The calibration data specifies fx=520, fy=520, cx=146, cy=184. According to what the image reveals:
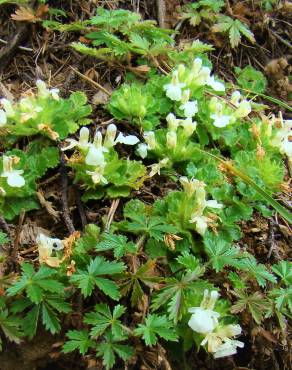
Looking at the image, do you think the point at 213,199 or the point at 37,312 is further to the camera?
the point at 213,199

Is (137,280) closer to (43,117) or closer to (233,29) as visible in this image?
(43,117)

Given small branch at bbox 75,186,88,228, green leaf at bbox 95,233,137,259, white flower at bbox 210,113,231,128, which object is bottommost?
small branch at bbox 75,186,88,228

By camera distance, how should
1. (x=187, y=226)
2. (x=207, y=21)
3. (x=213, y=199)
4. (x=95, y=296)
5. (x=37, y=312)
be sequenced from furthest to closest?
(x=207, y=21) → (x=213, y=199) → (x=187, y=226) → (x=95, y=296) → (x=37, y=312)

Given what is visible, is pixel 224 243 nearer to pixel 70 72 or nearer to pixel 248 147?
pixel 248 147

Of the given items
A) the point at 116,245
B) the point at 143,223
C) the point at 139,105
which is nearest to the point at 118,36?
the point at 139,105

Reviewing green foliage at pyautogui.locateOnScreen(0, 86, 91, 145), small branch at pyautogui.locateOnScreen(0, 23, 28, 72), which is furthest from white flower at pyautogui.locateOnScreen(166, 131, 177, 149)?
small branch at pyautogui.locateOnScreen(0, 23, 28, 72)

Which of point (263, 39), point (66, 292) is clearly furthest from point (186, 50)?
point (66, 292)

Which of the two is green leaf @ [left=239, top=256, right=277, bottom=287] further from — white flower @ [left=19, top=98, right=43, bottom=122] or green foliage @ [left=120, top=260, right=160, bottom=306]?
white flower @ [left=19, top=98, right=43, bottom=122]
